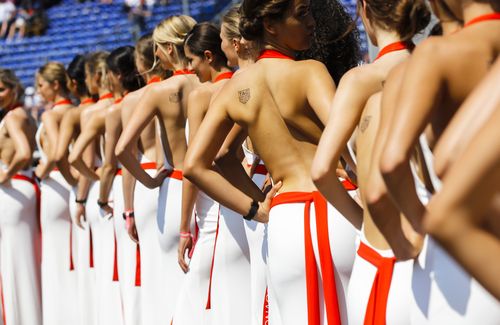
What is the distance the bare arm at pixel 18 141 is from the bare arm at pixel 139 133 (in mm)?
2131

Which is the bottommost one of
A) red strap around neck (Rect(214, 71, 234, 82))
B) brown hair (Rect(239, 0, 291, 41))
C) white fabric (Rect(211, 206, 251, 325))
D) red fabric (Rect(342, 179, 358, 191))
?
white fabric (Rect(211, 206, 251, 325))

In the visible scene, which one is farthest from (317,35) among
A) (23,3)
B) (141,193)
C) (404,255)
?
(23,3)

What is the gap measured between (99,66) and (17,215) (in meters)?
1.47

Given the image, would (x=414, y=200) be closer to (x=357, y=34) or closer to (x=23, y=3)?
(x=357, y=34)

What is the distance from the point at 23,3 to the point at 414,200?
20705 mm

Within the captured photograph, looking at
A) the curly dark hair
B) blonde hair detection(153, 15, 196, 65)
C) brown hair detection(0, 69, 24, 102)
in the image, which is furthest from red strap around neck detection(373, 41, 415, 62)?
brown hair detection(0, 69, 24, 102)

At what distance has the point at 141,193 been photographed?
5.68 meters

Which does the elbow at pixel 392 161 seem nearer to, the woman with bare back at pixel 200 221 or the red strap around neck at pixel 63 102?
the woman with bare back at pixel 200 221

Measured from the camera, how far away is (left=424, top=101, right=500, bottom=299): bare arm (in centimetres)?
119

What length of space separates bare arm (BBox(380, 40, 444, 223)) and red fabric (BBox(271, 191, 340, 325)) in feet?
3.78

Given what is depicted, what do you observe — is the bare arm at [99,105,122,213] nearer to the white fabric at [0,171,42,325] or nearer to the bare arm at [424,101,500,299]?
the white fabric at [0,171,42,325]

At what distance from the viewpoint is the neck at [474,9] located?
6.78 feet

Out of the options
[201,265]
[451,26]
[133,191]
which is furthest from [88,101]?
[451,26]

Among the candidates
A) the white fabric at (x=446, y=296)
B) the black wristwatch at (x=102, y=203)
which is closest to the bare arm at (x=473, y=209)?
the white fabric at (x=446, y=296)
